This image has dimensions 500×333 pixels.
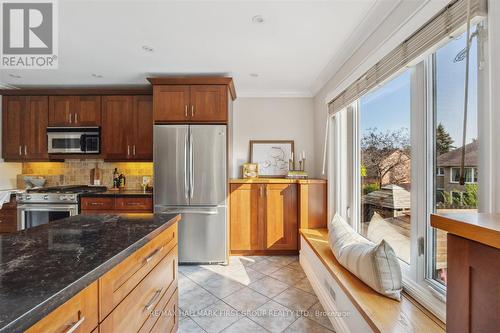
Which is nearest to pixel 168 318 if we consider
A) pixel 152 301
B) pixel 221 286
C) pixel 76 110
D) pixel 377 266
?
pixel 152 301

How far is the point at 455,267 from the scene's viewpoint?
Answer: 2.15ft

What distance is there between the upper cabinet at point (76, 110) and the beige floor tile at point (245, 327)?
3249 millimetres

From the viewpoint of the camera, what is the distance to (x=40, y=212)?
123 inches

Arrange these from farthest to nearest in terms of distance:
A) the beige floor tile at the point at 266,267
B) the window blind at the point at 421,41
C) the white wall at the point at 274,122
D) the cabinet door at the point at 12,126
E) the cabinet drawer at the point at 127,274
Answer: the white wall at the point at 274,122 < the cabinet door at the point at 12,126 < the beige floor tile at the point at 266,267 < the window blind at the point at 421,41 < the cabinet drawer at the point at 127,274

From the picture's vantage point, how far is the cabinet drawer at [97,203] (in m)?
3.11

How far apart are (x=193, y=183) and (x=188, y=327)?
160 centimetres

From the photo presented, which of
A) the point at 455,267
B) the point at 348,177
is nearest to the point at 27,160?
the point at 348,177

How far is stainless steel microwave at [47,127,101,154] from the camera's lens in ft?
11.1

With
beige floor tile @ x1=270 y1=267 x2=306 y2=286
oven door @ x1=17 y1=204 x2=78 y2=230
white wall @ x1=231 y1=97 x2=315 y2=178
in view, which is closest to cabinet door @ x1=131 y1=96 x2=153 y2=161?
oven door @ x1=17 y1=204 x2=78 y2=230

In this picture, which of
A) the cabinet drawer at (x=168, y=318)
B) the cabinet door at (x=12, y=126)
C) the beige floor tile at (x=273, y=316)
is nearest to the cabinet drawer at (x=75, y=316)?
the cabinet drawer at (x=168, y=318)

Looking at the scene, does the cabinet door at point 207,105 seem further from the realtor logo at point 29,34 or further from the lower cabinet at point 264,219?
the realtor logo at point 29,34

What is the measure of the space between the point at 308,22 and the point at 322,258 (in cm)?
208

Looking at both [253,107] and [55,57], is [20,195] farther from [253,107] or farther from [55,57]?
[253,107]

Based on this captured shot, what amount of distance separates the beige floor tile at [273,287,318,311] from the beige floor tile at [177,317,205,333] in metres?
0.76
